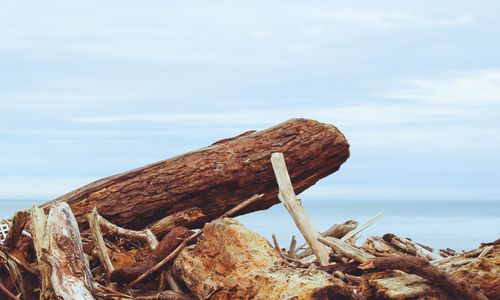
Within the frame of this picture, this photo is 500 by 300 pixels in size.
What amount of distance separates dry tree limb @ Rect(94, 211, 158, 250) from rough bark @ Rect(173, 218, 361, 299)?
1047 millimetres

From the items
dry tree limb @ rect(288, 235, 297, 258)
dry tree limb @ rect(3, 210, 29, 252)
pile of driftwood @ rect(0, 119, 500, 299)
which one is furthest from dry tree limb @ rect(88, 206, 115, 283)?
dry tree limb @ rect(288, 235, 297, 258)

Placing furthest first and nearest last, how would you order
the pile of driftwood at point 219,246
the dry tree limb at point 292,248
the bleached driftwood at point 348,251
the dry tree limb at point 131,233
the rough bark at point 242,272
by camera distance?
the dry tree limb at point 292,248 < the dry tree limb at point 131,233 < the bleached driftwood at point 348,251 < the pile of driftwood at point 219,246 < the rough bark at point 242,272

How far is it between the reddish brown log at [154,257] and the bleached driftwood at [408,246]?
3057 millimetres

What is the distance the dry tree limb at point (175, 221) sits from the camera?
26.0 feet

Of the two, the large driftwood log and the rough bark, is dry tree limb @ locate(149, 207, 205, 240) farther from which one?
the rough bark

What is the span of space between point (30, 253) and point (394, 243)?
193 inches

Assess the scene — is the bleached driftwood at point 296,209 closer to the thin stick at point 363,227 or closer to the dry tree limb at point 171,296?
the thin stick at point 363,227

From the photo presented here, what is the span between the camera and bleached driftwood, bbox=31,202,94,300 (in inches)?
230

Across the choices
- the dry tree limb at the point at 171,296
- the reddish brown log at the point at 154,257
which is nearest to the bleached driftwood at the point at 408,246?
the reddish brown log at the point at 154,257

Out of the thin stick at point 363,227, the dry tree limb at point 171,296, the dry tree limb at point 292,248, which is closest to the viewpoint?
the dry tree limb at point 171,296

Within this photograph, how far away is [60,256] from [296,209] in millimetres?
3091

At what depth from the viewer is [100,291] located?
604 cm

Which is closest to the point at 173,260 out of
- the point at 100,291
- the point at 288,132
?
the point at 100,291

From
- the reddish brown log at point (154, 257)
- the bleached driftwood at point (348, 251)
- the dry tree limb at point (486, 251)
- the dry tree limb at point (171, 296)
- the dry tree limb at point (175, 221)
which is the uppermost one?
the dry tree limb at point (175, 221)
